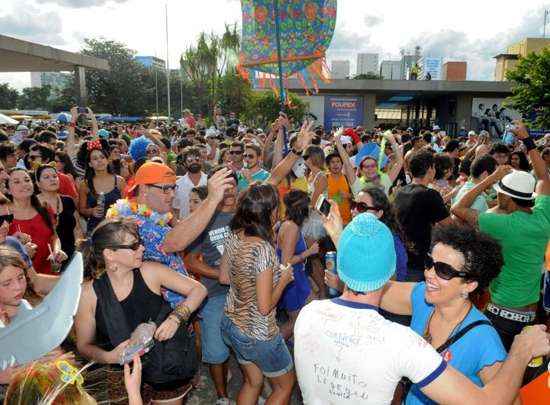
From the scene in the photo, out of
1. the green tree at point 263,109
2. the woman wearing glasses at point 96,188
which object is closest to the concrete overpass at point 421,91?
the green tree at point 263,109

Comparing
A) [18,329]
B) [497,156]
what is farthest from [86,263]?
[497,156]

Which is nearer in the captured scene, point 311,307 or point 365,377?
point 365,377

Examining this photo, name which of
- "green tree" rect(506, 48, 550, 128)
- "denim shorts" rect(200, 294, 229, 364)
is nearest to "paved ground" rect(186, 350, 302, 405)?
"denim shorts" rect(200, 294, 229, 364)

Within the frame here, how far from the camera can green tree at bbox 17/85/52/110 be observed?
92.9 metres

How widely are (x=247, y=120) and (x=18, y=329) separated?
109ft

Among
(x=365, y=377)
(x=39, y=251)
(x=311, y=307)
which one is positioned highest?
(x=311, y=307)

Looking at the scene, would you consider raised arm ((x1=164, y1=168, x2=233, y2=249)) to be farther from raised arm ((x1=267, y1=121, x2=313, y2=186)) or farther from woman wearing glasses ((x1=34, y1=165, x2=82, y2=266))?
woman wearing glasses ((x1=34, y1=165, x2=82, y2=266))

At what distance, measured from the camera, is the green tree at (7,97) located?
85.1 m

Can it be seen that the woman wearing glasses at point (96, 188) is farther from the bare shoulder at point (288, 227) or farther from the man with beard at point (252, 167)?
the bare shoulder at point (288, 227)

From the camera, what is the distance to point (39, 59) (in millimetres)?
19219

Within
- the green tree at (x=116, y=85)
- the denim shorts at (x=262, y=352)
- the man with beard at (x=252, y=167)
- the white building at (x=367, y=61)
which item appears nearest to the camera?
the denim shorts at (x=262, y=352)

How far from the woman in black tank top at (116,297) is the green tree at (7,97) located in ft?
310

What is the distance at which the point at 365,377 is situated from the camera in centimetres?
172

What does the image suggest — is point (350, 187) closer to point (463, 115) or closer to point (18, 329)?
point (18, 329)
